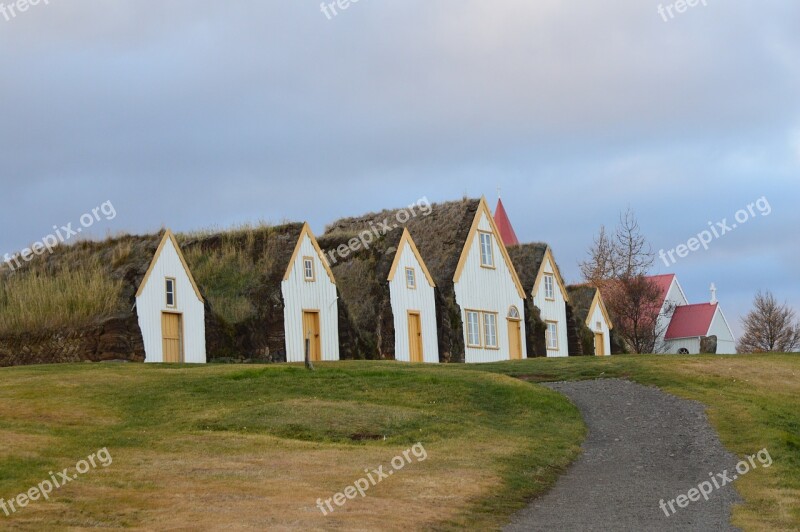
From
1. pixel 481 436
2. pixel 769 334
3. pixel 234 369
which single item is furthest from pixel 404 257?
pixel 769 334

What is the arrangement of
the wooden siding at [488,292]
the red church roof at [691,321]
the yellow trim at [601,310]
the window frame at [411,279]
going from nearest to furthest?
the window frame at [411,279] < the wooden siding at [488,292] < the yellow trim at [601,310] < the red church roof at [691,321]

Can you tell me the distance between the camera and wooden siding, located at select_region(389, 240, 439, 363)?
5034 cm

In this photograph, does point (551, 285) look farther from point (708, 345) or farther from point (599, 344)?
point (708, 345)

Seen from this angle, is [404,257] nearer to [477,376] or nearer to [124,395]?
[477,376]

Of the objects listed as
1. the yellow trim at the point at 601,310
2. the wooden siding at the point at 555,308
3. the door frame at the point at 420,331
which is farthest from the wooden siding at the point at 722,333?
the door frame at the point at 420,331

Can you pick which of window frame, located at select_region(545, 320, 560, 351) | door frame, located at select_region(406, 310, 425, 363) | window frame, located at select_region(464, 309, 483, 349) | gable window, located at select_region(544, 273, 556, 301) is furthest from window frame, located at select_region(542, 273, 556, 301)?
door frame, located at select_region(406, 310, 425, 363)

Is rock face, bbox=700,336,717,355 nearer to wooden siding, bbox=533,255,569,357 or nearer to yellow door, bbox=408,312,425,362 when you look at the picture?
wooden siding, bbox=533,255,569,357

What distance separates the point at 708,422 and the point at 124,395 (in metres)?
13.7

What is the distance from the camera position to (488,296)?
182ft

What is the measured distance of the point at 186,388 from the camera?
29734 millimetres

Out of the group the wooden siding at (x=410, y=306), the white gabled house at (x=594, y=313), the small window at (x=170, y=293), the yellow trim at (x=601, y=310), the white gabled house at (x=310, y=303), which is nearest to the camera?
the small window at (x=170, y=293)

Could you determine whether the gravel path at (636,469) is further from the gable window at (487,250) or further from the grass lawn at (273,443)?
the gable window at (487,250)

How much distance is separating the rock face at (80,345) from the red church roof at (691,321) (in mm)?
51357

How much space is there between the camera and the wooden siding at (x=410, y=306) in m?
50.3
